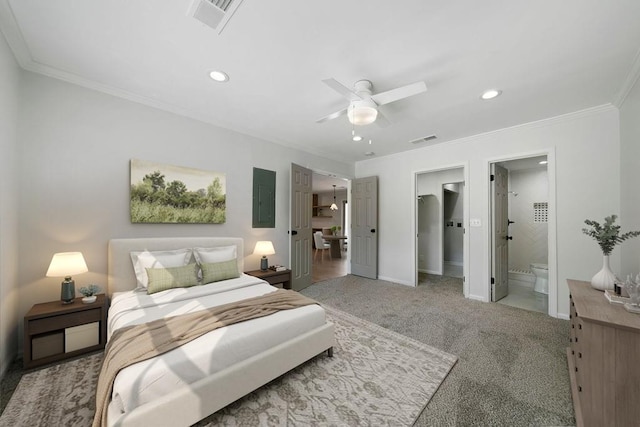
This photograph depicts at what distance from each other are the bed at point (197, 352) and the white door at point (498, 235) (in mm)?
3073

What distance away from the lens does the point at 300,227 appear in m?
4.45

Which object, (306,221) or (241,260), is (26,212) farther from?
(306,221)

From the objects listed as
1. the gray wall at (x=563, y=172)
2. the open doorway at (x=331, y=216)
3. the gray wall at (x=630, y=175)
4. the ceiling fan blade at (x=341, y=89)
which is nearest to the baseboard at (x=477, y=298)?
the gray wall at (x=563, y=172)

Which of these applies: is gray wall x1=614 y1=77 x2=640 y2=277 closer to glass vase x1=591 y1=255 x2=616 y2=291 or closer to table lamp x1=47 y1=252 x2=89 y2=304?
glass vase x1=591 y1=255 x2=616 y2=291

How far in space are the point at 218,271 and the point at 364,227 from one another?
3.35 meters

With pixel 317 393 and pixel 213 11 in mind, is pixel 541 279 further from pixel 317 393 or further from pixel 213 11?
pixel 213 11

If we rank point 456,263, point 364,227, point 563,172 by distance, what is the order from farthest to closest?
point 456,263
point 364,227
point 563,172

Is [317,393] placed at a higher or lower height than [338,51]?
lower

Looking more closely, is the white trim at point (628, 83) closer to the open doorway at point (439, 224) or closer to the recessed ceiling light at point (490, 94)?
the recessed ceiling light at point (490, 94)

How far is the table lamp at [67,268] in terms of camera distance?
212 centimetres

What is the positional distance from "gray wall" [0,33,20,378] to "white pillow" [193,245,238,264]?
55.7 inches

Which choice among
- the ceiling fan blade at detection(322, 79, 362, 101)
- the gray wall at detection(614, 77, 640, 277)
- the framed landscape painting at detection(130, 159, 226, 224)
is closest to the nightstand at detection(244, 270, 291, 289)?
the framed landscape painting at detection(130, 159, 226, 224)

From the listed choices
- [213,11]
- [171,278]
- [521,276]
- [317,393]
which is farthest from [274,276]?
[521,276]

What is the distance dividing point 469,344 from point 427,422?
4.11ft
